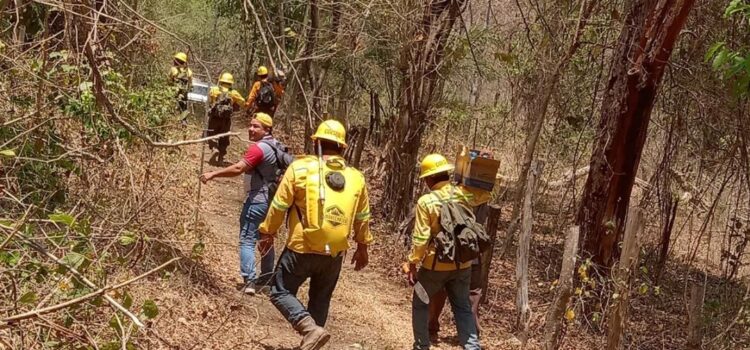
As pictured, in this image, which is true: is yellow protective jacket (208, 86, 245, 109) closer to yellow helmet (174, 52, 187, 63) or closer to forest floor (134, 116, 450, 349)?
yellow helmet (174, 52, 187, 63)

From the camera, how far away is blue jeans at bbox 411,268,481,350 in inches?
234

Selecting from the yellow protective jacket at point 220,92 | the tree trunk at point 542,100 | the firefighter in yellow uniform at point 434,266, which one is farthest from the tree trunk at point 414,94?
the firefighter in yellow uniform at point 434,266

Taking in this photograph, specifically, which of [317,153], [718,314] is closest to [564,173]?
[718,314]

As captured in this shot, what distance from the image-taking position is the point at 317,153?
5.63 m

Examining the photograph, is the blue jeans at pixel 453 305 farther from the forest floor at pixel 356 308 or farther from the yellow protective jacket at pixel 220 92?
the yellow protective jacket at pixel 220 92

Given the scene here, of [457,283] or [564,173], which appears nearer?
[457,283]

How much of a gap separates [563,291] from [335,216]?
174 cm

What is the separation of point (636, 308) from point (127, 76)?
6540mm

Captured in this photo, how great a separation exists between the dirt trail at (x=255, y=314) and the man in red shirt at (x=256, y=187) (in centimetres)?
22

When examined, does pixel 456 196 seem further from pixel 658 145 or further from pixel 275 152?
pixel 658 145

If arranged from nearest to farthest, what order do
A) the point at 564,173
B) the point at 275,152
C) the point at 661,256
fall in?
1. the point at 275,152
2. the point at 661,256
3. the point at 564,173

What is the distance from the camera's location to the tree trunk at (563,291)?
5.68 meters

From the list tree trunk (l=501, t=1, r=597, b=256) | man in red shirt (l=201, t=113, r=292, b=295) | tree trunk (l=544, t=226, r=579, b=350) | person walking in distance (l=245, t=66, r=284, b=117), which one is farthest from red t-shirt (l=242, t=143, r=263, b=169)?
person walking in distance (l=245, t=66, r=284, b=117)

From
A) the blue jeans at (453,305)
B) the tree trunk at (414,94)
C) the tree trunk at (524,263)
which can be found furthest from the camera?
the tree trunk at (414,94)
